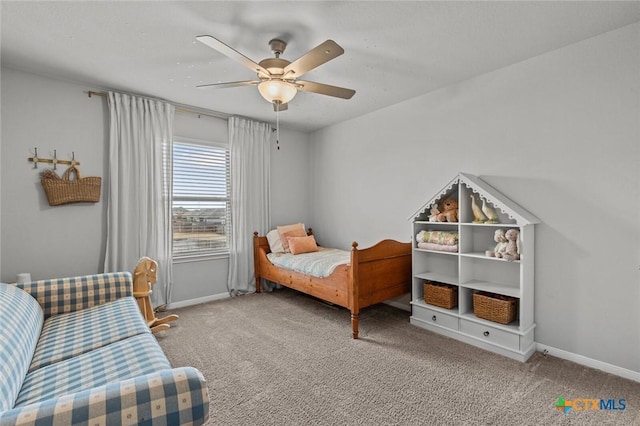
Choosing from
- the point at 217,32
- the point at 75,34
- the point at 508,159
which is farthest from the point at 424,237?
the point at 75,34

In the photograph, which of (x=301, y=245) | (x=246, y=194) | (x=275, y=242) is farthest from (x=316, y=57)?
(x=275, y=242)

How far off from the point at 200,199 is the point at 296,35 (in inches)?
98.6

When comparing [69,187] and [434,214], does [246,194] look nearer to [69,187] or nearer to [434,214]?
[69,187]

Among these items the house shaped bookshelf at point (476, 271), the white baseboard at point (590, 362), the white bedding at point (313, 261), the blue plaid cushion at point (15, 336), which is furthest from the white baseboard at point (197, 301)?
the white baseboard at point (590, 362)

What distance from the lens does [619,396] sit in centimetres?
200

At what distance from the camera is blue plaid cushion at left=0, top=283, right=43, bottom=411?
1258 mm

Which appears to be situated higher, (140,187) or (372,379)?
(140,187)

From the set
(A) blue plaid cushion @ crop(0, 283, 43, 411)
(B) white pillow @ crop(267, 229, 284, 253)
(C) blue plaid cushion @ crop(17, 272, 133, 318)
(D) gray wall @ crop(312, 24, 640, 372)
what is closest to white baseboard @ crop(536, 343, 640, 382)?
(D) gray wall @ crop(312, 24, 640, 372)

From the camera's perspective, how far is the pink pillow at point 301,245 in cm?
408

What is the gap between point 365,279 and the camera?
3021 mm

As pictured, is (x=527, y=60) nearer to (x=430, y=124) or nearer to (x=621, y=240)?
(x=430, y=124)

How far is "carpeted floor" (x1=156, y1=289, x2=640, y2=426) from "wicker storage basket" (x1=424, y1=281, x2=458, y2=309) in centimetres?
31

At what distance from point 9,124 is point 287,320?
10.5 feet

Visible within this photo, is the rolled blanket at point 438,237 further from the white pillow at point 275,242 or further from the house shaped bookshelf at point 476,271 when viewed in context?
the white pillow at point 275,242
